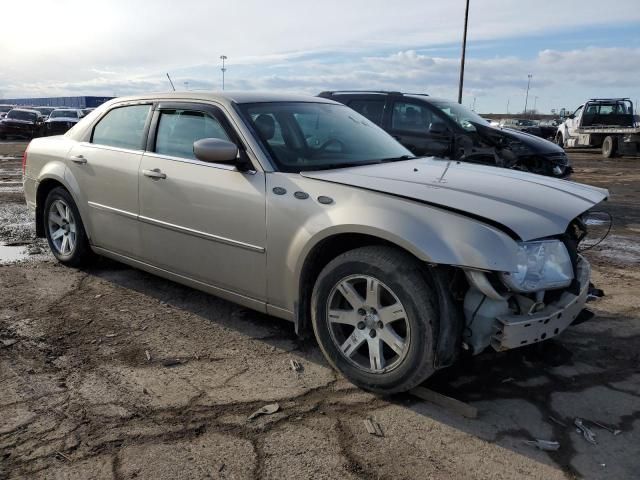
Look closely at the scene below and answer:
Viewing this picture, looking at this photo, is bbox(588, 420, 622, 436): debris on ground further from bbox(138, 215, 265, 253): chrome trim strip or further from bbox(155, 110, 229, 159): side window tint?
bbox(155, 110, 229, 159): side window tint

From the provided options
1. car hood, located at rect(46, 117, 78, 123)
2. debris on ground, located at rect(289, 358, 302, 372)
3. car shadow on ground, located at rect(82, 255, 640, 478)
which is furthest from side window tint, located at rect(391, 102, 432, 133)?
car hood, located at rect(46, 117, 78, 123)

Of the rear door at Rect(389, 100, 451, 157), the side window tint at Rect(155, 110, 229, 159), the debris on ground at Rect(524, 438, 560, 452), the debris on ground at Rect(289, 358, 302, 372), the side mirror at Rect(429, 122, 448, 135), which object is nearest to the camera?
the debris on ground at Rect(524, 438, 560, 452)

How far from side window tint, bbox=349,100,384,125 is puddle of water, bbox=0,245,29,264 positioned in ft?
17.2

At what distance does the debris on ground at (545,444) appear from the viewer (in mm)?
2705

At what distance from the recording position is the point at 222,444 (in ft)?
8.87

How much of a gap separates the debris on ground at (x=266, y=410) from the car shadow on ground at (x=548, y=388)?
0.61m

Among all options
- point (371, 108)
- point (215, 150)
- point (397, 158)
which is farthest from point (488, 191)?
point (371, 108)

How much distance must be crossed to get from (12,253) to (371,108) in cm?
556

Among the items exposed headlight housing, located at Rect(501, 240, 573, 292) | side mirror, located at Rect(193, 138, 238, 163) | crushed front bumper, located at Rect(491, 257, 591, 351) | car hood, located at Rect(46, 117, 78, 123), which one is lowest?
car hood, located at Rect(46, 117, 78, 123)

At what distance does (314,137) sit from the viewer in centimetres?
405

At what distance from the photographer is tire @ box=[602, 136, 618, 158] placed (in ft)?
67.0

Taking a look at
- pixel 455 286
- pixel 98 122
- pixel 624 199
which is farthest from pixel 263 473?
pixel 624 199

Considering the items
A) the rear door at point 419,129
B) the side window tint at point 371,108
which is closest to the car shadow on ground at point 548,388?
the rear door at point 419,129

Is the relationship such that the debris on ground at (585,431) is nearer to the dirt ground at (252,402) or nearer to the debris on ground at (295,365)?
the dirt ground at (252,402)
